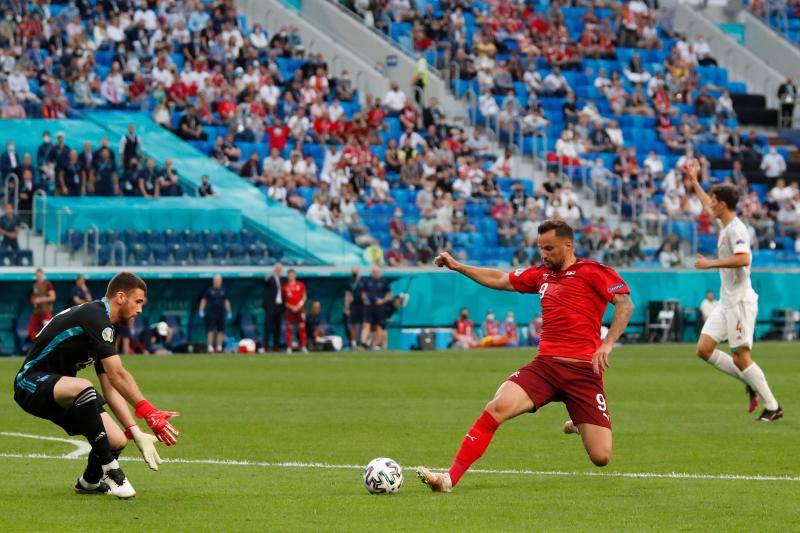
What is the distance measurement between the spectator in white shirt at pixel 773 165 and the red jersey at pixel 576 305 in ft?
122

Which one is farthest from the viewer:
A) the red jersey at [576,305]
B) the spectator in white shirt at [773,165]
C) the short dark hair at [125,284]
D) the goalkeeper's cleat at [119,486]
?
the spectator in white shirt at [773,165]

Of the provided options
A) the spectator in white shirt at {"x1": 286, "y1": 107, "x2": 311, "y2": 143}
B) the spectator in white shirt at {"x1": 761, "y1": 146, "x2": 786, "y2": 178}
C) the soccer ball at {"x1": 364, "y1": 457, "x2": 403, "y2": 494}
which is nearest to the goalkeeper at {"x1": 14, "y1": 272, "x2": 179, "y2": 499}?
the soccer ball at {"x1": 364, "y1": 457, "x2": 403, "y2": 494}

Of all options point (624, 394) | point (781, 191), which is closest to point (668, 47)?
point (781, 191)

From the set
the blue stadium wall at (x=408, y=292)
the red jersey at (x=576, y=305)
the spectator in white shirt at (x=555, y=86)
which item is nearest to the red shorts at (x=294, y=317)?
the blue stadium wall at (x=408, y=292)

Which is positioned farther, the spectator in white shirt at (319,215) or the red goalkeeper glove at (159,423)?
the spectator in white shirt at (319,215)

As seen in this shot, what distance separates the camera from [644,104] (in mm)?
47969

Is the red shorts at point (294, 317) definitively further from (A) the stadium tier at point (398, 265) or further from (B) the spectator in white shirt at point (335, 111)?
(B) the spectator in white shirt at point (335, 111)

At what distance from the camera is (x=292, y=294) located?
114ft

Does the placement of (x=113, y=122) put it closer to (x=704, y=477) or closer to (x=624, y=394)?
(x=624, y=394)

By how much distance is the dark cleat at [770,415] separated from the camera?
1675 cm

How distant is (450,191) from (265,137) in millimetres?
5033

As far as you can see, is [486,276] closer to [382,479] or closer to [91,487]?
[382,479]

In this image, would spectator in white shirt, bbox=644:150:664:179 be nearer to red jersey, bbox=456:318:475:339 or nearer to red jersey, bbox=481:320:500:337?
red jersey, bbox=481:320:500:337

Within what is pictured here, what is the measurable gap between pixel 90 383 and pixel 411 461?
3796 mm
